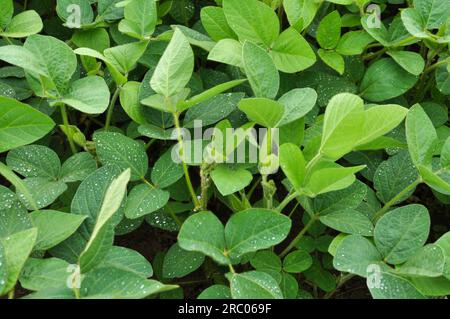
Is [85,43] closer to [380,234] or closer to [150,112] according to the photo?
[150,112]

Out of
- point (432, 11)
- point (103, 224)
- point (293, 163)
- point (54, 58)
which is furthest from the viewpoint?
point (432, 11)

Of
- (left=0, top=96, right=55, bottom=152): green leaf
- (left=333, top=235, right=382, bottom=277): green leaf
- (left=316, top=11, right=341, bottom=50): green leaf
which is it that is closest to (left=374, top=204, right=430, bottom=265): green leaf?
(left=333, top=235, right=382, bottom=277): green leaf

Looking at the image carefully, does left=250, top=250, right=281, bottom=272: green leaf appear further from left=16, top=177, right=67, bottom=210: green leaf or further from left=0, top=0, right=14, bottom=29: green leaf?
left=0, top=0, right=14, bottom=29: green leaf

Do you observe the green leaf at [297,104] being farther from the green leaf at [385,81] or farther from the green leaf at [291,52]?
the green leaf at [385,81]

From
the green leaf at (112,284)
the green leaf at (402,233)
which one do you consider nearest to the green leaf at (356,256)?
the green leaf at (402,233)

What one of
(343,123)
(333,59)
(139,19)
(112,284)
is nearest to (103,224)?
(112,284)

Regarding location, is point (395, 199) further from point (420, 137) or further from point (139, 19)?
point (139, 19)
